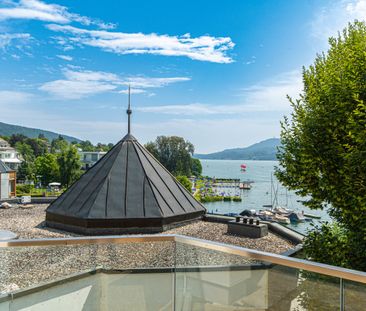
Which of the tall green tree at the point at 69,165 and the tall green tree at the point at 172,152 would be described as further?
the tall green tree at the point at 172,152

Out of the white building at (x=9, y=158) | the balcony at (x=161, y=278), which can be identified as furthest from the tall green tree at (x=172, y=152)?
the balcony at (x=161, y=278)

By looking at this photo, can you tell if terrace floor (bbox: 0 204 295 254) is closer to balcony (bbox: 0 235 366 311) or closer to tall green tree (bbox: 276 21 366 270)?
tall green tree (bbox: 276 21 366 270)

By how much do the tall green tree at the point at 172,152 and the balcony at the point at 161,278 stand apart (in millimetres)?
49260

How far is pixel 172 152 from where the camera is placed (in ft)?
180

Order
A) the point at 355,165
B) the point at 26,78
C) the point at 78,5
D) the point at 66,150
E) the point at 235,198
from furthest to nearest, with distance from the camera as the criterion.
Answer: the point at 235,198 → the point at 66,150 → the point at 26,78 → the point at 78,5 → the point at 355,165

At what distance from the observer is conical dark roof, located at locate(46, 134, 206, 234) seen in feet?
36.3

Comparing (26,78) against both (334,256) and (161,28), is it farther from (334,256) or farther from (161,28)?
(334,256)

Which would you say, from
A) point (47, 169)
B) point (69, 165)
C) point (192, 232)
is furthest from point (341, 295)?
point (47, 169)

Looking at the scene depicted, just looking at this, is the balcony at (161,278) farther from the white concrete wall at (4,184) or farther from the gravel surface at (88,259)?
the white concrete wall at (4,184)

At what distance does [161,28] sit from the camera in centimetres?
1875

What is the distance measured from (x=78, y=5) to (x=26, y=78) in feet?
64.0

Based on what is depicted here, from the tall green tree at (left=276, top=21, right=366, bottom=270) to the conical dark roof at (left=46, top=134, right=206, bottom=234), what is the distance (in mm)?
5990

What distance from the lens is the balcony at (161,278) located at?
2.63m

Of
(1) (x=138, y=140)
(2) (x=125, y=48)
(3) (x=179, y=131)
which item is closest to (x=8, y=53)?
(2) (x=125, y=48)
